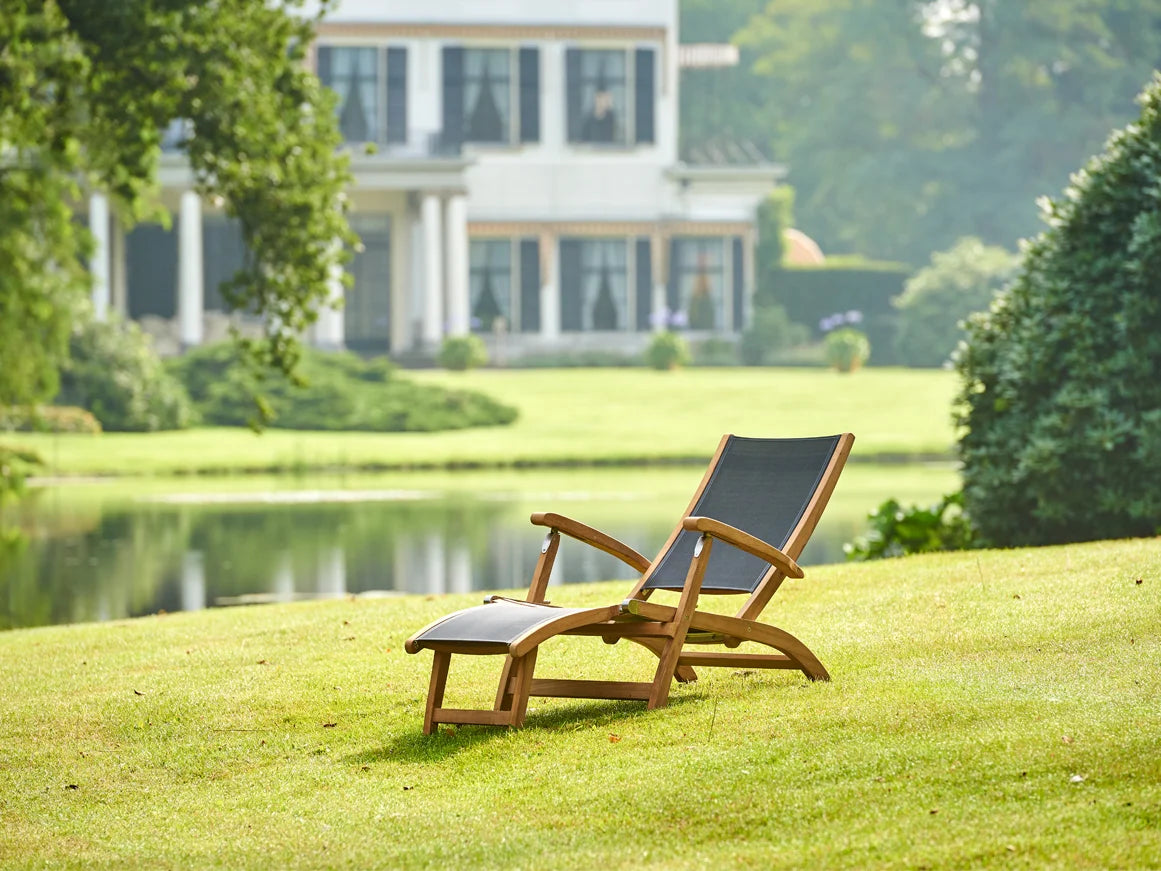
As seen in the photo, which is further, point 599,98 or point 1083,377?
point 599,98

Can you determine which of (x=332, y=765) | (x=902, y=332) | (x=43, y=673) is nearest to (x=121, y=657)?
(x=43, y=673)

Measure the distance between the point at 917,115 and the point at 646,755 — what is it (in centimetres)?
5059

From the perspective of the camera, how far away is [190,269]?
115ft

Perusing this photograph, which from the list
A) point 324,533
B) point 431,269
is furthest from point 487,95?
point 324,533

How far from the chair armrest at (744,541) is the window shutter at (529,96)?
106ft

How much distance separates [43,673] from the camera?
25.8 feet

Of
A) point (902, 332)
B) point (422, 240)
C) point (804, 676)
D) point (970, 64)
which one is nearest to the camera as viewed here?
point (804, 676)

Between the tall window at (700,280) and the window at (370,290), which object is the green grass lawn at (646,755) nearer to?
the tall window at (700,280)

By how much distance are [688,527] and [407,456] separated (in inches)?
771

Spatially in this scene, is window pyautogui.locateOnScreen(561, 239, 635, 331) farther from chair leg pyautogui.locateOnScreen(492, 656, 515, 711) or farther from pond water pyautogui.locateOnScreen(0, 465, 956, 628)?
chair leg pyautogui.locateOnScreen(492, 656, 515, 711)

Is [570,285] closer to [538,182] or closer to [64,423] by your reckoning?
[538,182]

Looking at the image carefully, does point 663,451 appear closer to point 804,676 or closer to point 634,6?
point 634,6

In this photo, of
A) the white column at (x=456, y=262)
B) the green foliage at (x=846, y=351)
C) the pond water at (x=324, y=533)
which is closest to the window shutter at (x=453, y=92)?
the white column at (x=456, y=262)

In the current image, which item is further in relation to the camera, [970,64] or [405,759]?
[970,64]
